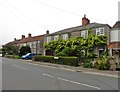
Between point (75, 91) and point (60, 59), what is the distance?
91.0 ft

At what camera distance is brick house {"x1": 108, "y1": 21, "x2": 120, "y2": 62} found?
4059 cm

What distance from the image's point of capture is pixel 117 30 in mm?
41188

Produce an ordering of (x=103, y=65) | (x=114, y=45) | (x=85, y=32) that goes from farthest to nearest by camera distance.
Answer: (x=85, y=32)
(x=114, y=45)
(x=103, y=65)

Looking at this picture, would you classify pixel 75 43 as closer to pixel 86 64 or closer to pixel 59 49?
pixel 59 49

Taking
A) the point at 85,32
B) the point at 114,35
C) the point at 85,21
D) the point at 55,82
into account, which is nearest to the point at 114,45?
the point at 114,35

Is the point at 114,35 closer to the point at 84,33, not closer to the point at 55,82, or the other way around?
the point at 84,33

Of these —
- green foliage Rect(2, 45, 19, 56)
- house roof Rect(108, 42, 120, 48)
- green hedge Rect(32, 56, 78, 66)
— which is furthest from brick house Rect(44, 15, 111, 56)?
green foliage Rect(2, 45, 19, 56)

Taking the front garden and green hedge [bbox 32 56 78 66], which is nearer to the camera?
the front garden

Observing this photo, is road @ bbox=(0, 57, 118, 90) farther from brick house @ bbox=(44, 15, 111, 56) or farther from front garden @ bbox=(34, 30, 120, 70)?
brick house @ bbox=(44, 15, 111, 56)

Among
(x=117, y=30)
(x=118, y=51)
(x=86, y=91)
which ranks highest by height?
(x=117, y=30)

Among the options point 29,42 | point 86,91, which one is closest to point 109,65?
point 86,91

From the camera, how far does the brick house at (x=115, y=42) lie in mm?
40594

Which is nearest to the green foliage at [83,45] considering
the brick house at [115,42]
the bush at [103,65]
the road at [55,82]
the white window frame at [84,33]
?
the white window frame at [84,33]

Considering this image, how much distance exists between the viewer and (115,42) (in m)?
41.3
